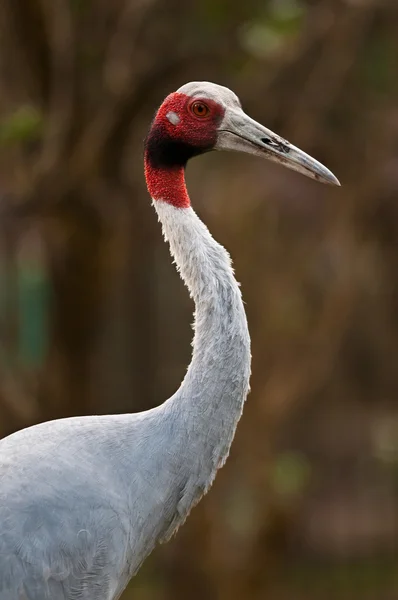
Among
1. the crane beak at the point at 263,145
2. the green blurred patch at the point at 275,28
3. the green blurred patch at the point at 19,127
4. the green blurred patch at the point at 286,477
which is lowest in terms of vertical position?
the green blurred patch at the point at 286,477

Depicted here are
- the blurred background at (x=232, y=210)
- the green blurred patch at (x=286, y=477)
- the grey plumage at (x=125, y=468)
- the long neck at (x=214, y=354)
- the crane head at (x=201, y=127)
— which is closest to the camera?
the grey plumage at (x=125, y=468)

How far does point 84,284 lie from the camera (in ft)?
31.9

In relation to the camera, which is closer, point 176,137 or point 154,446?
point 154,446

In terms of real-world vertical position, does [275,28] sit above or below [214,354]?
above

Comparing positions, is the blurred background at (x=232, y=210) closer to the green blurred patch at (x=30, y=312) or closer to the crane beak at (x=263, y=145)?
the green blurred patch at (x=30, y=312)

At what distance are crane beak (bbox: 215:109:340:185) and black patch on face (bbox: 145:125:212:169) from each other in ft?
0.31

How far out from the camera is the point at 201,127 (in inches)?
172

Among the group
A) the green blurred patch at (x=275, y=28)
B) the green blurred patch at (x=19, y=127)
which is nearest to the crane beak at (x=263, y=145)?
the green blurred patch at (x=19, y=127)

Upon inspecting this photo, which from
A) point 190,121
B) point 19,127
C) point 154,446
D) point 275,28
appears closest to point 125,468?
point 154,446

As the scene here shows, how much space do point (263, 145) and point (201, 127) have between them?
251 mm

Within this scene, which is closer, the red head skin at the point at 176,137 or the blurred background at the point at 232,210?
the red head skin at the point at 176,137

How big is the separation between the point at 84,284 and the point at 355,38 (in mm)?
3022

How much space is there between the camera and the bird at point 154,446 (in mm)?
4008

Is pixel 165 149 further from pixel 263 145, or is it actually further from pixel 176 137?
pixel 263 145
